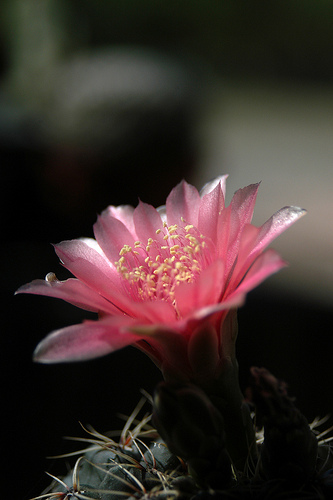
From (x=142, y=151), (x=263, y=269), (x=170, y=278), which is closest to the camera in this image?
(x=263, y=269)

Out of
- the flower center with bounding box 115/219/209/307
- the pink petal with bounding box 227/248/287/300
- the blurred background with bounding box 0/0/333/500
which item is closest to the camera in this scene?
the pink petal with bounding box 227/248/287/300

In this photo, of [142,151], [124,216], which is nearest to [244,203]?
[124,216]

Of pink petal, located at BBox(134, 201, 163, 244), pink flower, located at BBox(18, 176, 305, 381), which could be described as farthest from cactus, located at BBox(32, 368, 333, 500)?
pink petal, located at BBox(134, 201, 163, 244)

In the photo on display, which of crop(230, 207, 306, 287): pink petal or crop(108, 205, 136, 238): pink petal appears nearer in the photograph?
crop(230, 207, 306, 287): pink petal

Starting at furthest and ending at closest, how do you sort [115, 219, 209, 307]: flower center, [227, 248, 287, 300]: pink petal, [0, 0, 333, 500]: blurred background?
[0, 0, 333, 500]: blurred background → [115, 219, 209, 307]: flower center → [227, 248, 287, 300]: pink petal

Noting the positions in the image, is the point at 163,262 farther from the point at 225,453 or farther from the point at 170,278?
the point at 225,453

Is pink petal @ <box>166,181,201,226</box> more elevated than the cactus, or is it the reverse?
pink petal @ <box>166,181,201,226</box>

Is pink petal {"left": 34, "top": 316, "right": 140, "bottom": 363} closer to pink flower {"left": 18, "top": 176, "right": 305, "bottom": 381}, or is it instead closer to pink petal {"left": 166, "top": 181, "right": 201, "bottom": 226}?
pink flower {"left": 18, "top": 176, "right": 305, "bottom": 381}

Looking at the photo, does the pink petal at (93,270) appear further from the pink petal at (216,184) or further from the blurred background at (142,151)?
the blurred background at (142,151)

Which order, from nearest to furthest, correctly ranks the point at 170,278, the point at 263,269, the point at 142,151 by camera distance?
1. the point at 263,269
2. the point at 170,278
3. the point at 142,151
